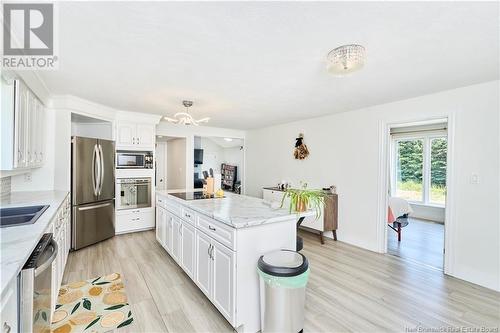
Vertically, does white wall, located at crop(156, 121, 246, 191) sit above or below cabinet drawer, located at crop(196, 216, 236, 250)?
above

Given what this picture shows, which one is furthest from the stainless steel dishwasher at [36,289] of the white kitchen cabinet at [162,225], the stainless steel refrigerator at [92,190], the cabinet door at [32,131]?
the stainless steel refrigerator at [92,190]

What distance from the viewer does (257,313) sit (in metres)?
1.90

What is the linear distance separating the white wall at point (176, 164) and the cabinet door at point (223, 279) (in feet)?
12.4

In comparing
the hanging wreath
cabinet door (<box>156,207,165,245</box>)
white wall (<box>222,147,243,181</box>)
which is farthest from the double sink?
white wall (<box>222,147,243,181</box>)

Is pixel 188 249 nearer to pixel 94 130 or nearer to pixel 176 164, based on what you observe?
pixel 94 130

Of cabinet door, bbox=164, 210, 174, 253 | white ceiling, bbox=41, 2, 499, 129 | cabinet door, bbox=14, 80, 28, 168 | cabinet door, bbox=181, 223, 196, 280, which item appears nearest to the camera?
white ceiling, bbox=41, 2, 499, 129

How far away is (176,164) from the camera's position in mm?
5949

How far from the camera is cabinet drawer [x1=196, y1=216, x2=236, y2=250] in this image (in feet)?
6.02

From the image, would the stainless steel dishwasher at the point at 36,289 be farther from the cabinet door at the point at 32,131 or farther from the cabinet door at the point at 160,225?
the cabinet door at the point at 160,225

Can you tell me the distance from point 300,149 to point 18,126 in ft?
14.1

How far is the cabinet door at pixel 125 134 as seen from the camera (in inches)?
169

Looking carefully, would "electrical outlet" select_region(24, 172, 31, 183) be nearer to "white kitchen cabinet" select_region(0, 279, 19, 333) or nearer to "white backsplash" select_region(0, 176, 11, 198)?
"white backsplash" select_region(0, 176, 11, 198)

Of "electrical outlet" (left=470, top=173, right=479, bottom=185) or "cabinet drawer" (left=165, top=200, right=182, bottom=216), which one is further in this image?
"cabinet drawer" (left=165, top=200, right=182, bottom=216)

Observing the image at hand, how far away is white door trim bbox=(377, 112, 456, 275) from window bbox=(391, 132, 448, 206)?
308 centimetres
